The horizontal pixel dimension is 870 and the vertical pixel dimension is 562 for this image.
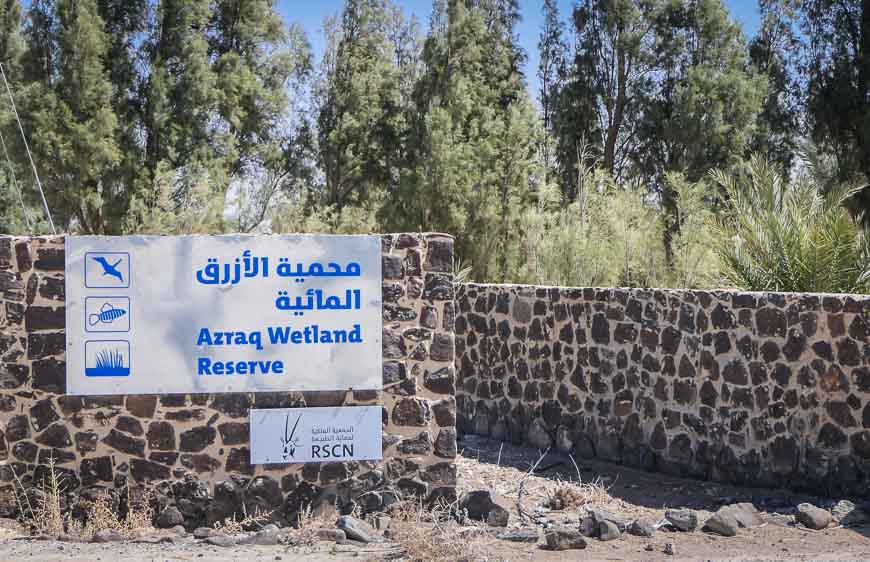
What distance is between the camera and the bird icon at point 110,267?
8.38m

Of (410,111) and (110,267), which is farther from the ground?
(410,111)

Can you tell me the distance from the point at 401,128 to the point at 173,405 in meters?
22.8

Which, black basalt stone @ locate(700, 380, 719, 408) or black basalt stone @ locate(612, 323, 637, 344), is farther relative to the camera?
black basalt stone @ locate(612, 323, 637, 344)

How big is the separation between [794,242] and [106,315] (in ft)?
26.0

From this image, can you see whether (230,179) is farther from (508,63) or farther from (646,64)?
(646,64)

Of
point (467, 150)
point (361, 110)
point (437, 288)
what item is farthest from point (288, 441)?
point (361, 110)

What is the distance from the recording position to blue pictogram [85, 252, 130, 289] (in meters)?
8.37

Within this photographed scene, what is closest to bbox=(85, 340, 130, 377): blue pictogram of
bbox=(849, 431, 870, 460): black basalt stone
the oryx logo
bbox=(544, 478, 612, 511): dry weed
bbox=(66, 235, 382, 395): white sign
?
bbox=(66, 235, 382, 395): white sign

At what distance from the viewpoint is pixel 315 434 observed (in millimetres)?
8531

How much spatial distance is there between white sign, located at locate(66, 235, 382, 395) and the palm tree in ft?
18.1

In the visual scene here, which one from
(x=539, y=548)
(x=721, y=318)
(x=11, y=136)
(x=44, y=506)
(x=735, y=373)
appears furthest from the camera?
(x=11, y=136)

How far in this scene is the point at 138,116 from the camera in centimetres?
2719

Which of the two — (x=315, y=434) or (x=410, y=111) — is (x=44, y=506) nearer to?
(x=315, y=434)

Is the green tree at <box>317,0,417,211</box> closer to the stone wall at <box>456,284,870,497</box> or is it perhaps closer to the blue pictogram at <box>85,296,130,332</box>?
the stone wall at <box>456,284,870,497</box>
